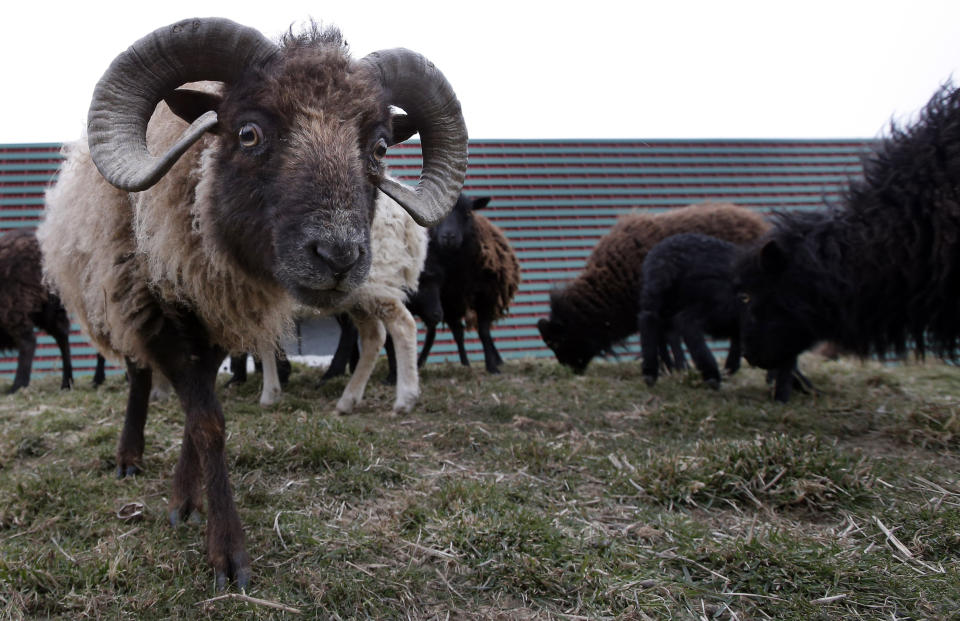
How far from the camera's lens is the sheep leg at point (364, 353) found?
5570mm

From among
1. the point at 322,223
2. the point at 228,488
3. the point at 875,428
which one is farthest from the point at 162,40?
the point at 875,428

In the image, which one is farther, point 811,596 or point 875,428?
point 875,428

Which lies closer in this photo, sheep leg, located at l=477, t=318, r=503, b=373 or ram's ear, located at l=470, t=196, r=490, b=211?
sheep leg, located at l=477, t=318, r=503, b=373

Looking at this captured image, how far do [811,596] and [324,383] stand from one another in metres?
5.46

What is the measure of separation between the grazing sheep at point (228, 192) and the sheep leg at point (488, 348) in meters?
4.95

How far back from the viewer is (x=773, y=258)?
578cm

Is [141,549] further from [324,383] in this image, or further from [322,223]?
[324,383]

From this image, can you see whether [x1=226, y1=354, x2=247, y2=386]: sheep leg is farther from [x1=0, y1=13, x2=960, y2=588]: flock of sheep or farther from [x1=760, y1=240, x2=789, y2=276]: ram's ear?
[x1=760, y1=240, x2=789, y2=276]: ram's ear

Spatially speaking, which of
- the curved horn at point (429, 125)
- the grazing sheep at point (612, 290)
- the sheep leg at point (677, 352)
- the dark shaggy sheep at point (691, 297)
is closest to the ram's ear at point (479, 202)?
the grazing sheep at point (612, 290)

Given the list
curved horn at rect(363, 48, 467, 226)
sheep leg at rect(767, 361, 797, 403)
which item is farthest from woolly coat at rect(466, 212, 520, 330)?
curved horn at rect(363, 48, 467, 226)

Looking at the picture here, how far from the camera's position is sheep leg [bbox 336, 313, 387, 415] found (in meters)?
5.57

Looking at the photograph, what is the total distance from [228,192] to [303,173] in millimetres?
451

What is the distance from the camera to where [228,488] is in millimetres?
2754

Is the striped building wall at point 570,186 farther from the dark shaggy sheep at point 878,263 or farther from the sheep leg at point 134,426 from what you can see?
the sheep leg at point 134,426
